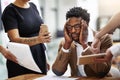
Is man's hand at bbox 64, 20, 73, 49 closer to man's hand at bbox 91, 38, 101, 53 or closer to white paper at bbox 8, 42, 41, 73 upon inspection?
man's hand at bbox 91, 38, 101, 53

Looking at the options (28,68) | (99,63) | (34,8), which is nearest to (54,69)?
(28,68)

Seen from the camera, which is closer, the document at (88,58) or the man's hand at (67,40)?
the document at (88,58)

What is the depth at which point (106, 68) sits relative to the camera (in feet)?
5.74

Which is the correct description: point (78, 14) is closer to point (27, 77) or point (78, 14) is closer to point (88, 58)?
point (88, 58)

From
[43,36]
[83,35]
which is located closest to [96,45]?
[83,35]

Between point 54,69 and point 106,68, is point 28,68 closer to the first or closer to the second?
point 54,69

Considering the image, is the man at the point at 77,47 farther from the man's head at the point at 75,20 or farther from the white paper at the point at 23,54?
the white paper at the point at 23,54

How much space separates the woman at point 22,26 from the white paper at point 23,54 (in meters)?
0.03

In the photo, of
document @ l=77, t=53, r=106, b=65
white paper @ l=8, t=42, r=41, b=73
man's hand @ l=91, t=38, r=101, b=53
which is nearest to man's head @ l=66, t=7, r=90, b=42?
man's hand @ l=91, t=38, r=101, b=53

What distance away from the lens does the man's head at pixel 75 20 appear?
1749mm

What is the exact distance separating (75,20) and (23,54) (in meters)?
0.45

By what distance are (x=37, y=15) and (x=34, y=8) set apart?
0.06m

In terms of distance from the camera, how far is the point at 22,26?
1812 mm

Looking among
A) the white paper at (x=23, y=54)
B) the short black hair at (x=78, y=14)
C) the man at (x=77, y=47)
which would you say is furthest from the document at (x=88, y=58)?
the white paper at (x=23, y=54)
